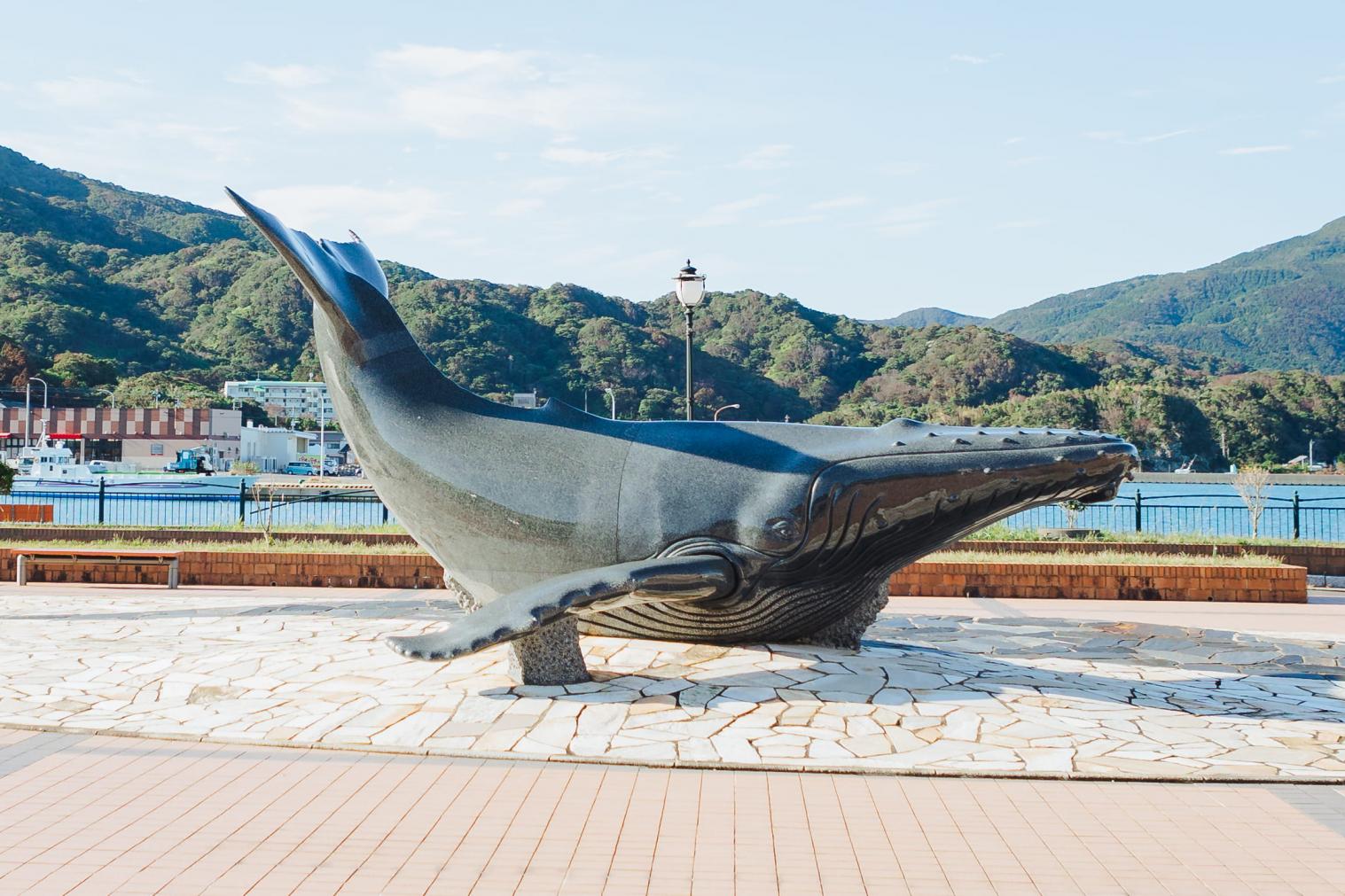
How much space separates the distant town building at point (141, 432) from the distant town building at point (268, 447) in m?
1.20

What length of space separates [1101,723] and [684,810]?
3262 mm

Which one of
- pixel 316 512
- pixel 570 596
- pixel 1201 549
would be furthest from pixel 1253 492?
pixel 316 512

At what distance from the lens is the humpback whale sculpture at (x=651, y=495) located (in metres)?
7.78

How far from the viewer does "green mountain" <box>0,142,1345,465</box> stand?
71.2 m

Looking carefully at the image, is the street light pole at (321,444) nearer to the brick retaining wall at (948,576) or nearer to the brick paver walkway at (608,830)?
the brick retaining wall at (948,576)

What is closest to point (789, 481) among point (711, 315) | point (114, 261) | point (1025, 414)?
point (1025, 414)

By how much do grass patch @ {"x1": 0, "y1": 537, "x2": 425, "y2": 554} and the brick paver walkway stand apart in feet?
34.7

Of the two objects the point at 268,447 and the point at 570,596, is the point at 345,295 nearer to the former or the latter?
the point at 570,596

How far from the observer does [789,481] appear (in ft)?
26.3

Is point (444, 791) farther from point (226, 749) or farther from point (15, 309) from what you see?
point (15, 309)

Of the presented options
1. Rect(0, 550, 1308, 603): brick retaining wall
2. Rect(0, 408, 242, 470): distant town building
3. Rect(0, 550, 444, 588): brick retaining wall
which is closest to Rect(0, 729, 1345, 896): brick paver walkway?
Rect(0, 550, 1308, 603): brick retaining wall

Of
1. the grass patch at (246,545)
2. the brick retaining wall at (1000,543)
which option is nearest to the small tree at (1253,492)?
the brick retaining wall at (1000,543)

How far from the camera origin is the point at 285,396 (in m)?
128

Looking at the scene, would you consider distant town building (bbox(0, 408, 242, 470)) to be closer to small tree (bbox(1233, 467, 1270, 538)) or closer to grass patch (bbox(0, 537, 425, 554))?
grass patch (bbox(0, 537, 425, 554))
